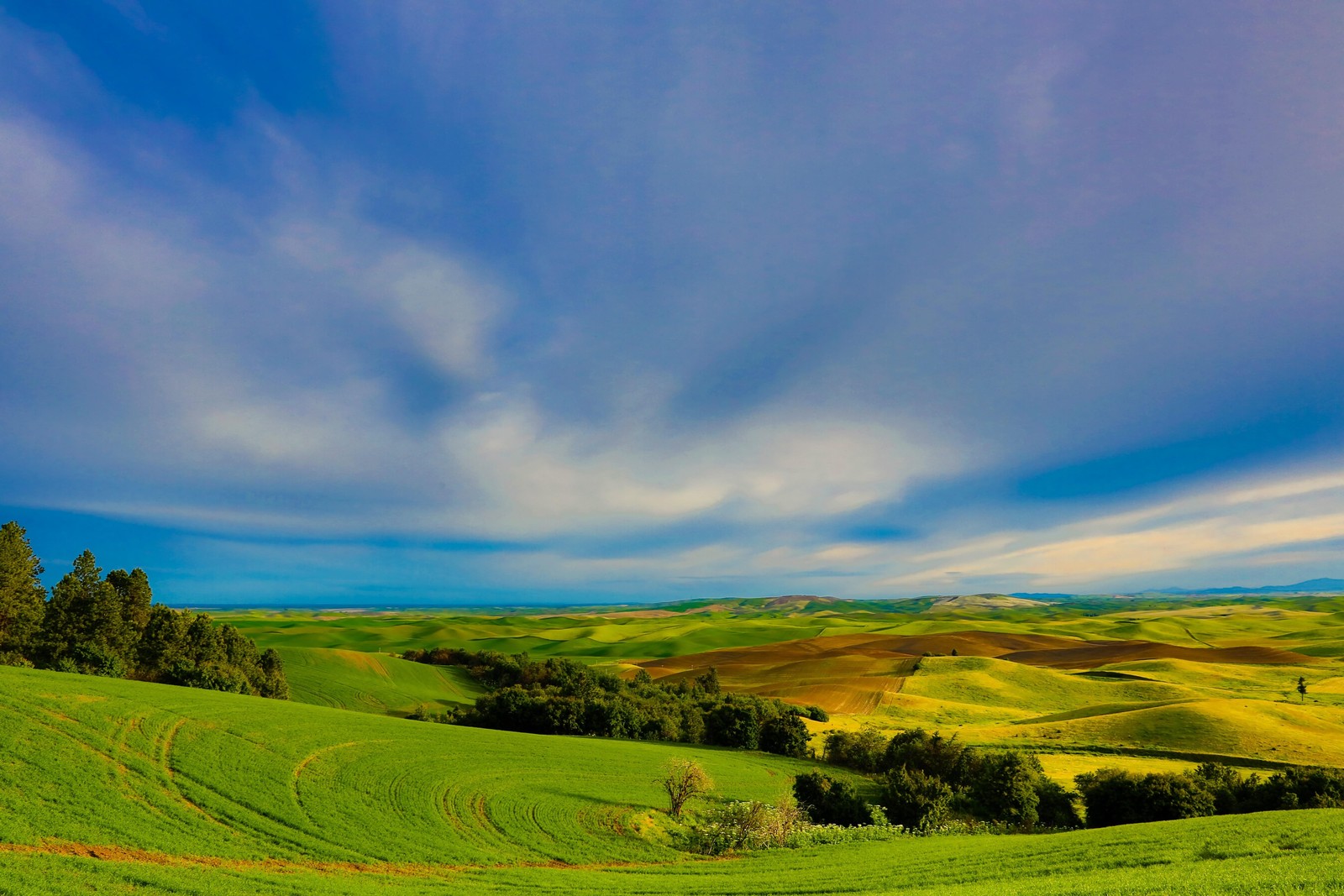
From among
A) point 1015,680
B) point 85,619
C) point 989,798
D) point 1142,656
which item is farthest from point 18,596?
point 1142,656

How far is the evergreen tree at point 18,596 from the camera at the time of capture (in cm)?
5759

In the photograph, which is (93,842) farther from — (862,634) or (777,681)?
(862,634)

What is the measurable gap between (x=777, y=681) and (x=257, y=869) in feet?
306

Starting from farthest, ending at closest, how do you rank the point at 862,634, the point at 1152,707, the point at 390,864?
the point at 862,634, the point at 1152,707, the point at 390,864

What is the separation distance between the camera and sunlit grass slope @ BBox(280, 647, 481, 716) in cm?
8081

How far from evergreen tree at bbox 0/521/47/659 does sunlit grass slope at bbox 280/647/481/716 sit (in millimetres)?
27465

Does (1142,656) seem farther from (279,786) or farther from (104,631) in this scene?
(104,631)

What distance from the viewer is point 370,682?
90812 mm

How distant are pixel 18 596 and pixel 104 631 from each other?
7787 mm

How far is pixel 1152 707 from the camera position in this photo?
233 feet

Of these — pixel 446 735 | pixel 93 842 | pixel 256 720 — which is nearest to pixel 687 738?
pixel 446 735

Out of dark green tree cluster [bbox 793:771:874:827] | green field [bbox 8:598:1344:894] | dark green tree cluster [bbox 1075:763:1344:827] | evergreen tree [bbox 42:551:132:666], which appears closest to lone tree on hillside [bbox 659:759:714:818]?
green field [bbox 8:598:1344:894]

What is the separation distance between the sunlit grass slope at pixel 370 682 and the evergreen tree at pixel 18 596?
27.5 m

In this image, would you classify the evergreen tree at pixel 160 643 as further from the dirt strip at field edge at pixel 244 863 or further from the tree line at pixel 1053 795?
the tree line at pixel 1053 795
